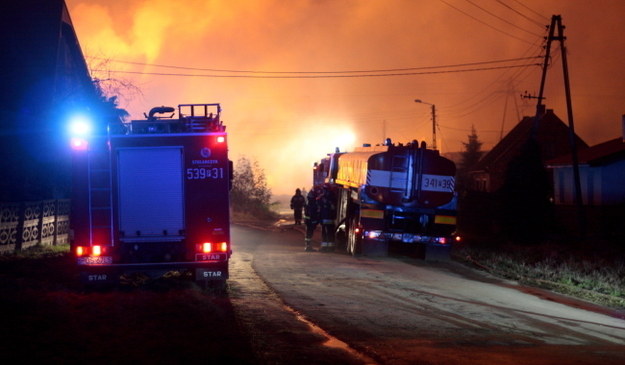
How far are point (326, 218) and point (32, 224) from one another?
8.69 metres

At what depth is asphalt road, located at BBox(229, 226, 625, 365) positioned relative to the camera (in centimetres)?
795

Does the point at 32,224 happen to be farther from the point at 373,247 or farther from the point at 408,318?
the point at 408,318

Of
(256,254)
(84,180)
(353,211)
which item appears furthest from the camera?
(353,211)

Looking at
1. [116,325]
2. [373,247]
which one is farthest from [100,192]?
[373,247]

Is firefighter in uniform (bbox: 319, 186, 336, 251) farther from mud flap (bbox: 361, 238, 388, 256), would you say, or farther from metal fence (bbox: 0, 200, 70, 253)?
metal fence (bbox: 0, 200, 70, 253)

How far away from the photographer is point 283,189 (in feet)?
219

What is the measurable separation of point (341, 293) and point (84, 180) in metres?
4.91

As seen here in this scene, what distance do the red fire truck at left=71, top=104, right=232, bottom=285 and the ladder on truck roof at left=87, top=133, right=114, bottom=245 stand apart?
2 cm

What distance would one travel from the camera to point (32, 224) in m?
19.0

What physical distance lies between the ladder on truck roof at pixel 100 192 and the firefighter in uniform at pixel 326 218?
440 inches

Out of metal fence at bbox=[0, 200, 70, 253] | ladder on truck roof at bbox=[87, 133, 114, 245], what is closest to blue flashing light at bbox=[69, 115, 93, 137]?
ladder on truck roof at bbox=[87, 133, 114, 245]

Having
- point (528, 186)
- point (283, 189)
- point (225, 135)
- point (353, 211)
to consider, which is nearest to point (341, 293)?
point (225, 135)

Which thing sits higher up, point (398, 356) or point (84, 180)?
point (84, 180)

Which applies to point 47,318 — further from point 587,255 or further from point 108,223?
point 587,255
